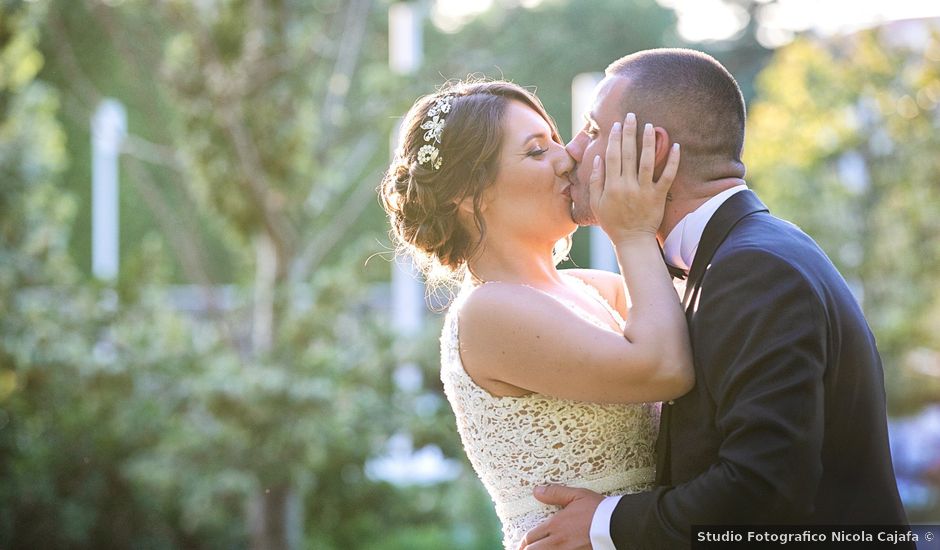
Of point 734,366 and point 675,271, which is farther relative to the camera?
point 675,271

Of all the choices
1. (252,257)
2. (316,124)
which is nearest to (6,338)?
(252,257)

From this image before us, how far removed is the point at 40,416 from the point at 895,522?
7562 millimetres

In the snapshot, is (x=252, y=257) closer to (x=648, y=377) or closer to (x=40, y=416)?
(x=40, y=416)

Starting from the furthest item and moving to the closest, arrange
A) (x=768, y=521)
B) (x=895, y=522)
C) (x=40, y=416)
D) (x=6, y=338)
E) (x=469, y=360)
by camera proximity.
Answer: (x=40, y=416)
(x=6, y=338)
(x=469, y=360)
(x=895, y=522)
(x=768, y=521)

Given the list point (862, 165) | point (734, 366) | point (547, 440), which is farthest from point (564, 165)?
point (862, 165)

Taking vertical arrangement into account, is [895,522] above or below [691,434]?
below

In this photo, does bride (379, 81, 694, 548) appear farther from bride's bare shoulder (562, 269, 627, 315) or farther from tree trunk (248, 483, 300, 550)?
tree trunk (248, 483, 300, 550)

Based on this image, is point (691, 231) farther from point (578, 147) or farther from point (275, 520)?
point (275, 520)

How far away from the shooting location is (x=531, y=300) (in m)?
Answer: 2.63

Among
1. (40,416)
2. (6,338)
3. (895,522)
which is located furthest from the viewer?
(40,416)

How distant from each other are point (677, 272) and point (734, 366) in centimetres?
53

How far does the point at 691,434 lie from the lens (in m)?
2.38

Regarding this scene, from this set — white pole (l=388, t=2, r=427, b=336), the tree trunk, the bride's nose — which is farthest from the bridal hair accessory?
white pole (l=388, t=2, r=427, b=336)

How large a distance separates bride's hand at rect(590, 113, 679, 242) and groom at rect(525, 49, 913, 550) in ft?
0.16
